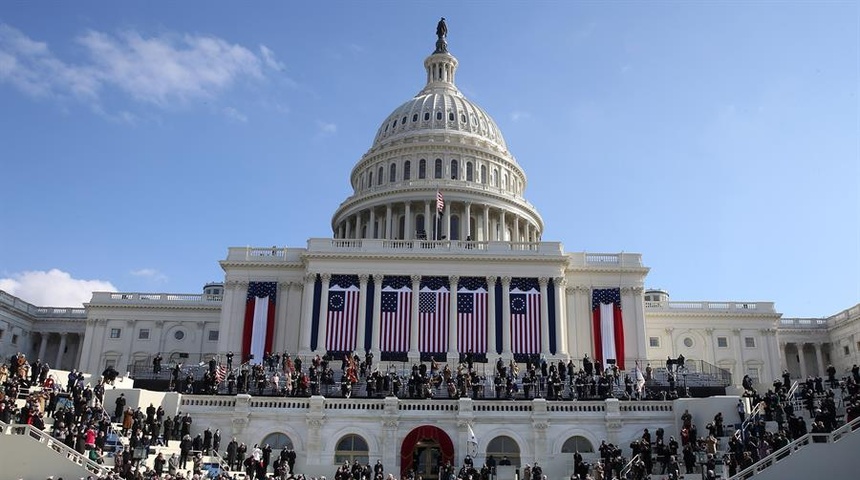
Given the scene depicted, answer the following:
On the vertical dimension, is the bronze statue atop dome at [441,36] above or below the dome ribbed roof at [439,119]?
above

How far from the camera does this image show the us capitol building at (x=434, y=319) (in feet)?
135

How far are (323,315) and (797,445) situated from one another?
126 ft

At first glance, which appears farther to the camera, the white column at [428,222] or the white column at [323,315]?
the white column at [428,222]

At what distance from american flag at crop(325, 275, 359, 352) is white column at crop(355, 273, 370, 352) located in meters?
0.24

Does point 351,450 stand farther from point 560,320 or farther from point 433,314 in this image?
point 560,320

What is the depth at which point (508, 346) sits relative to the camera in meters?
61.1

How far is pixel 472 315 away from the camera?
62281 millimetres

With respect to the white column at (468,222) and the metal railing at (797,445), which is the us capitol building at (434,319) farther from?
the metal railing at (797,445)

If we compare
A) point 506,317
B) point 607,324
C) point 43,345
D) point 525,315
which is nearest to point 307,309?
point 506,317

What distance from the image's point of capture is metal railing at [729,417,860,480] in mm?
31109

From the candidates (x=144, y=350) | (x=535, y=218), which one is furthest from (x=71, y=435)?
(x=535, y=218)

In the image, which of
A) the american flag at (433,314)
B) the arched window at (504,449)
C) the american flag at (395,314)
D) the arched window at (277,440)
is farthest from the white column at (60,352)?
the arched window at (504,449)

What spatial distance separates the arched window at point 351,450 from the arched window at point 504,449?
6.39 meters

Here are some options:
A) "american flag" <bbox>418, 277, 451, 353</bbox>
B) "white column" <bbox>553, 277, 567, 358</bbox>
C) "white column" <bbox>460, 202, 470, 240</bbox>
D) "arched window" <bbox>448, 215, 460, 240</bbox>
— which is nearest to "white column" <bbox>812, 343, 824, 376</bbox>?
"white column" <bbox>553, 277, 567, 358</bbox>
